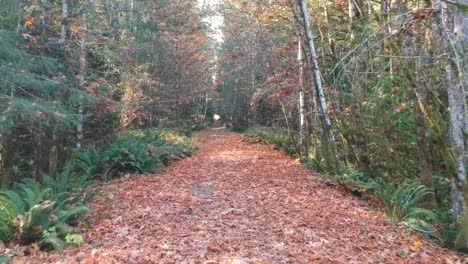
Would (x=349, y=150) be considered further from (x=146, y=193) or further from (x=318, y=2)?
(x=146, y=193)

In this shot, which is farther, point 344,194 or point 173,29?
point 173,29

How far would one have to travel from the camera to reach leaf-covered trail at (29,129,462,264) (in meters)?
4.35

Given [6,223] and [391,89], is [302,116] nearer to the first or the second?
[391,89]

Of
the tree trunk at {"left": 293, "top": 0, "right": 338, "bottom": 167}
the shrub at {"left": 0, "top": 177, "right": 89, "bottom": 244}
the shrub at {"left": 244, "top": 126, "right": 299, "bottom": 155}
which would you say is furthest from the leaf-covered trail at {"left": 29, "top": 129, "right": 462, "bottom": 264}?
the shrub at {"left": 244, "top": 126, "right": 299, "bottom": 155}

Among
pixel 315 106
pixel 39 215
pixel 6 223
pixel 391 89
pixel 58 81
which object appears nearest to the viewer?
pixel 6 223

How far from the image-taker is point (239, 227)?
208 inches

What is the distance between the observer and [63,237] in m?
4.99

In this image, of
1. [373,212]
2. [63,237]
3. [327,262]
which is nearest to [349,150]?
[373,212]

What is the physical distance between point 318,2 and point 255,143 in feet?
29.3

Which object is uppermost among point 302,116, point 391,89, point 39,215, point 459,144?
point 391,89

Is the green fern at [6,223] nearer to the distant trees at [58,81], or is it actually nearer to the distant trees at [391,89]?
the distant trees at [58,81]

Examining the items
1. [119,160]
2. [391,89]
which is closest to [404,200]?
[391,89]

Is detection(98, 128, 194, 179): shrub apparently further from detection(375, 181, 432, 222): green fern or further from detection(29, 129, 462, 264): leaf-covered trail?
detection(375, 181, 432, 222): green fern

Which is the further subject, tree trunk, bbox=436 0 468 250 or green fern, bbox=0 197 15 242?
tree trunk, bbox=436 0 468 250
